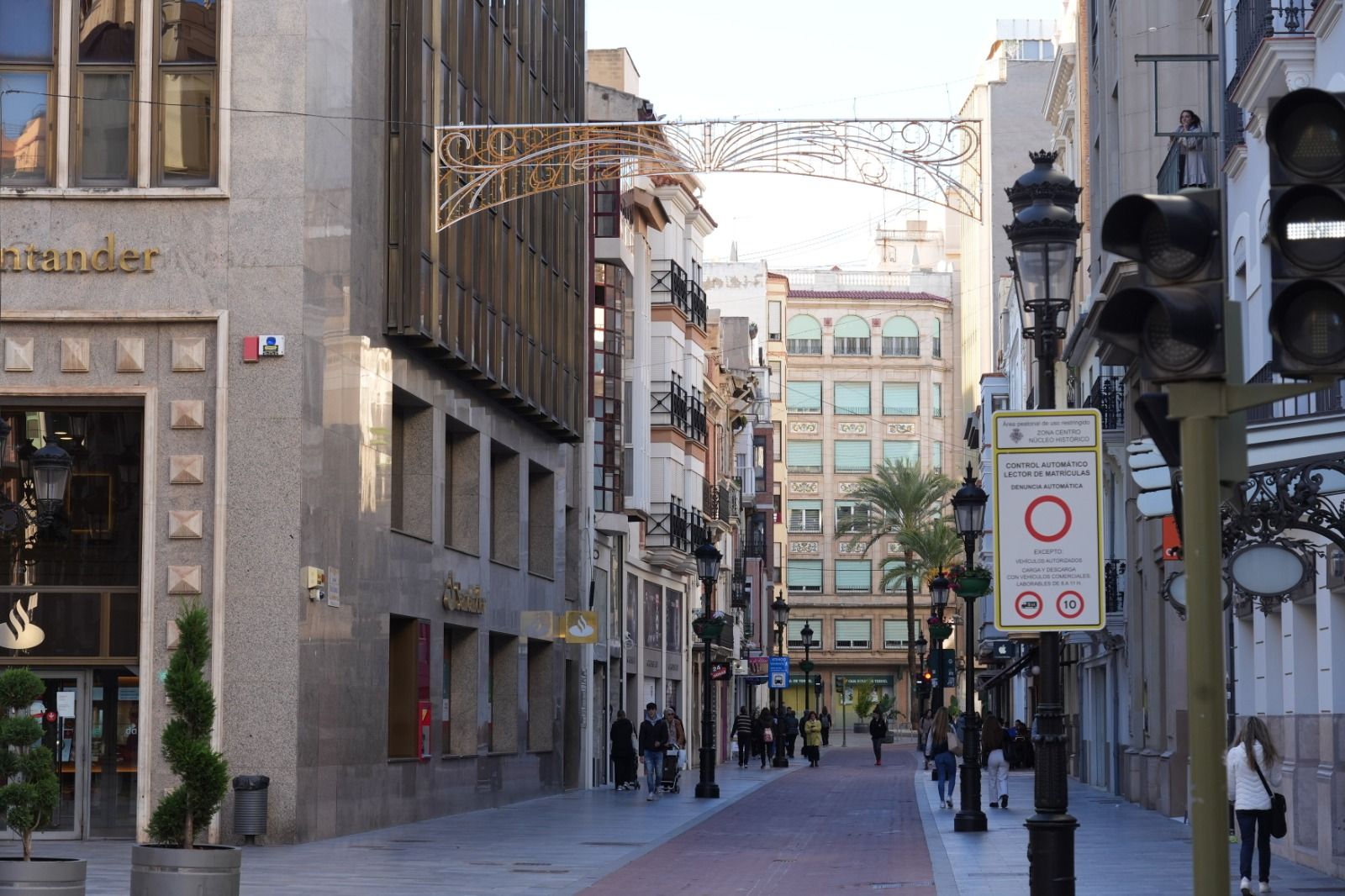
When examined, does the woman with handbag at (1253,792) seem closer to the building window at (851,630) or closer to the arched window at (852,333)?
the building window at (851,630)

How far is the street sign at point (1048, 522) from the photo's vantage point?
12.2 meters

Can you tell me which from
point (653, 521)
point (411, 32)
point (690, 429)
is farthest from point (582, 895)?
point (690, 429)

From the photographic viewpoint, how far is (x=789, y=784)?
4903cm

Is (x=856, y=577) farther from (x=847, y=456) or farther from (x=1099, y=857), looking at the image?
(x=1099, y=857)

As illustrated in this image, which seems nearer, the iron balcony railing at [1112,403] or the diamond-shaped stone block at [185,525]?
the diamond-shaped stone block at [185,525]

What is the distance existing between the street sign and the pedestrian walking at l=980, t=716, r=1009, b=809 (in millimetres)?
22318

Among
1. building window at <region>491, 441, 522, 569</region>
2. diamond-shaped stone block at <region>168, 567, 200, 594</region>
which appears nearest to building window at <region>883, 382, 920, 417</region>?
building window at <region>491, 441, 522, 569</region>

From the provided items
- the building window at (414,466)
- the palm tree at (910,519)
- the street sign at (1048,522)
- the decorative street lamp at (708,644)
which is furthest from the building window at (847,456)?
the street sign at (1048,522)

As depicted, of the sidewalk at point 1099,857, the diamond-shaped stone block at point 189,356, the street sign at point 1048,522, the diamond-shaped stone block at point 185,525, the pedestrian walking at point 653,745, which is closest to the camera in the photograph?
the street sign at point 1048,522

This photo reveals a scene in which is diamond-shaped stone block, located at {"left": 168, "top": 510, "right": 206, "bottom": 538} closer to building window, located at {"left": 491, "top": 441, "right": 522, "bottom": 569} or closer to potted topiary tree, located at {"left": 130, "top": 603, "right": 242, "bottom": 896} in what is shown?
potted topiary tree, located at {"left": 130, "top": 603, "right": 242, "bottom": 896}

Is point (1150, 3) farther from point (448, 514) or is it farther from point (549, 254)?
point (448, 514)

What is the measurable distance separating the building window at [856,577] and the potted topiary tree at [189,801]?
113399mm

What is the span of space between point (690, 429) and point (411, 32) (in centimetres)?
3281

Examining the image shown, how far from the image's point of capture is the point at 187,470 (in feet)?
83.3
